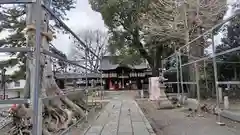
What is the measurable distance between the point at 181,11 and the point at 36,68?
12.3m

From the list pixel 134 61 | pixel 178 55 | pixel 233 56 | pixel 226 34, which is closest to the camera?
pixel 233 56

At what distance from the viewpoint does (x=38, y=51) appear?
2.33 m

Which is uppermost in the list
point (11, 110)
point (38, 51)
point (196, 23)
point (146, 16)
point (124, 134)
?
point (146, 16)

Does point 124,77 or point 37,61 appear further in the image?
point 124,77

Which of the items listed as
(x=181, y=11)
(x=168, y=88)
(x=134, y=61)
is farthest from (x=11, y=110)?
(x=134, y=61)

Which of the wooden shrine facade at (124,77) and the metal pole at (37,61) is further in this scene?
the wooden shrine facade at (124,77)

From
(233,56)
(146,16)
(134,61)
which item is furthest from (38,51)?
(134,61)

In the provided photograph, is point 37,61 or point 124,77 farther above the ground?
point 124,77

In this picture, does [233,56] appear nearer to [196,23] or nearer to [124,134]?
[124,134]

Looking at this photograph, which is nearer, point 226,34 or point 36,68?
point 36,68

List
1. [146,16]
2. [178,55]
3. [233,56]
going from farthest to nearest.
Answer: [146,16]
[178,55]
[233,56]

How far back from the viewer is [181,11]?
44.8 ft

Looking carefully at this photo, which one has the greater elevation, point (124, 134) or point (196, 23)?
point (196, 23)

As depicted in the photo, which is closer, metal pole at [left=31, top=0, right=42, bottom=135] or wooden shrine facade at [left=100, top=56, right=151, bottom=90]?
metal pole at [left=31, top=0, right=42, bottom=135]
